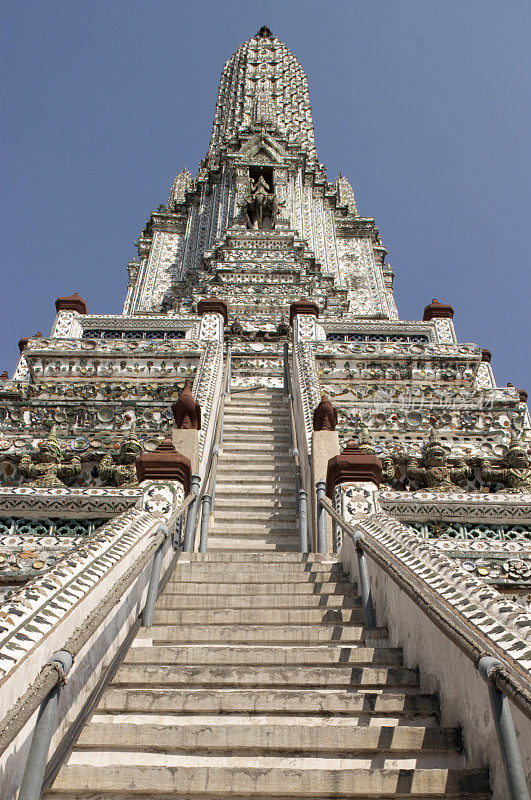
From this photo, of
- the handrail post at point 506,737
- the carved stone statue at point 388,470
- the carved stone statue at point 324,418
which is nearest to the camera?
the handrail post at point 506,737

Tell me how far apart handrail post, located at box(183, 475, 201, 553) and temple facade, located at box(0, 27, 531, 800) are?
0.03 meters

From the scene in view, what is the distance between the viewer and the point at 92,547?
172 inches

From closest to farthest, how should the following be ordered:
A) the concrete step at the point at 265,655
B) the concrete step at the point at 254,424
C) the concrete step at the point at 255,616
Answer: the concrete step at the point at 265,655 < the concrete step at the point at 255,616 < the concrete step at the point at 254,424

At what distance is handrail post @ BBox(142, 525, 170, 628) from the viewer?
4.80m

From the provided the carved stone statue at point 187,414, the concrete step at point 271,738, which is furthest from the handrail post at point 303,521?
the concrete step at point 271,738

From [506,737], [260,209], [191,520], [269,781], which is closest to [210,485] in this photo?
[191,520]

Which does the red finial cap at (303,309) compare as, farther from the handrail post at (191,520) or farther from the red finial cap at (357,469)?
the handrail post at (191,520)

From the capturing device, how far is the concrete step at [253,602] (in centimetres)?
526

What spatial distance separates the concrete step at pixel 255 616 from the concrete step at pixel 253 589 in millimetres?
420

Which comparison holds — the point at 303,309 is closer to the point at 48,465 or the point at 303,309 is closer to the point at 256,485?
the point at 256,485

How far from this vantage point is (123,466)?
8.48m

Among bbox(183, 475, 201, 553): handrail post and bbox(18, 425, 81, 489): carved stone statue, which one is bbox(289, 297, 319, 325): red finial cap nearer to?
bbox(18, 425, 81, 489): carved stone statue

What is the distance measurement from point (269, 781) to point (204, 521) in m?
4.56

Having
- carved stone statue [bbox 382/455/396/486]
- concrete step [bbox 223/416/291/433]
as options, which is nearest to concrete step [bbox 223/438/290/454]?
concrete step [bbox 223/416/291/433]
